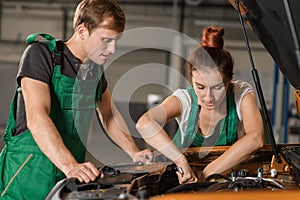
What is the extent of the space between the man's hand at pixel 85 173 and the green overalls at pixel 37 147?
0.34 metres

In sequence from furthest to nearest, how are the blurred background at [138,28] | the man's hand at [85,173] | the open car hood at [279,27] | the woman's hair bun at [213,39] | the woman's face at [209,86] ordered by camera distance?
the blurred background at [138,28] < the woman's hair bun at [213,39] < the woman's face at [209,86] < the open car hood at [279,27] < the man's hand at [85,173]

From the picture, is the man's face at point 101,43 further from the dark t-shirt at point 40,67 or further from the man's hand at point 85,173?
the man's hand at point 85,173

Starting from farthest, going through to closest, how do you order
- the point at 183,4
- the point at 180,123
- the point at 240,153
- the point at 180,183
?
the point at 183,4 < the point at 180,123 < the point at 240,153 < the point at 180,183

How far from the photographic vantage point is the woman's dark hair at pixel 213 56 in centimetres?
243

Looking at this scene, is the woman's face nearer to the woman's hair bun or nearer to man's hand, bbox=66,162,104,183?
the woman's hair bun

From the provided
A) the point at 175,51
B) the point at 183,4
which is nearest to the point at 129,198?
the point at 175,51

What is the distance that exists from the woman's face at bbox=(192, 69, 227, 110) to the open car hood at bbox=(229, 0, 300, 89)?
31 centimetres

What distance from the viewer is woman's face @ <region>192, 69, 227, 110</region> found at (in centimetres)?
239

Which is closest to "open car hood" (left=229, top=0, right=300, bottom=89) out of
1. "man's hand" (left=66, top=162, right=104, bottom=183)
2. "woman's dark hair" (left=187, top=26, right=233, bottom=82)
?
"woman's dark hair" (left=187, top=26, right=233, bottom=82)

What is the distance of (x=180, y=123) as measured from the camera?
98.7 inches

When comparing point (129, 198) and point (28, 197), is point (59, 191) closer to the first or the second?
point (129, 198)

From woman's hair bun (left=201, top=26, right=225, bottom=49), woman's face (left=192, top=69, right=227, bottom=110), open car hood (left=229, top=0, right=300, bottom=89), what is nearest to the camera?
open car hood (left=229, top=0, right=300, bottom=89)

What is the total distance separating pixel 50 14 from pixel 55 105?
944 centimetres

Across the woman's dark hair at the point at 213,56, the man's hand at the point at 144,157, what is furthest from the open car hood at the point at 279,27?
the man's hand at the point at 144,157
